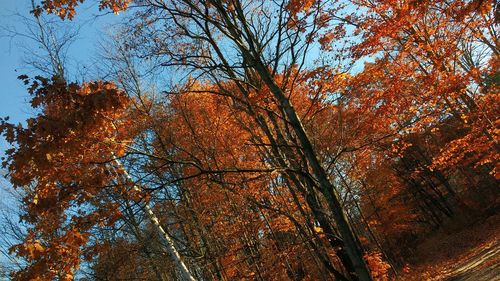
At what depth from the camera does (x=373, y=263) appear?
11508 mm

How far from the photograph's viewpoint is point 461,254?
18.2 metres

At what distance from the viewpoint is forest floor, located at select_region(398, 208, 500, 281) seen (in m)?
12.6

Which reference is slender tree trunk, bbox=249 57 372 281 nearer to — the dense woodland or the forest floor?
the dense woodland

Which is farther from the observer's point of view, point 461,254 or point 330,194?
point 461,254

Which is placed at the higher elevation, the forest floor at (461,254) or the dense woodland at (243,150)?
the dense woodland at (243,150)

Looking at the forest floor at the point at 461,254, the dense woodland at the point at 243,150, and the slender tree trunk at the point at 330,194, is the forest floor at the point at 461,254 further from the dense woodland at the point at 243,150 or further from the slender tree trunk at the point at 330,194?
the slender tree trunk at the point at 330,194

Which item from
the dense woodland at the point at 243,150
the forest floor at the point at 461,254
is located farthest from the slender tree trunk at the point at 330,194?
the forest floor at the point at 461,254

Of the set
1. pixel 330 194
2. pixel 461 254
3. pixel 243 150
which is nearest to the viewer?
pixel 330 194

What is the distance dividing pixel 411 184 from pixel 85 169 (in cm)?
3120

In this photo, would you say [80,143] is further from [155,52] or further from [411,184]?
[411,184]

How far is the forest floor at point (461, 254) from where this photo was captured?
496 inches

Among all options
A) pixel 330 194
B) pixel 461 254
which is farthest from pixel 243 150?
pixel 461 254

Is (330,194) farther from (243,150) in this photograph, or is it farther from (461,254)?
(461,254)

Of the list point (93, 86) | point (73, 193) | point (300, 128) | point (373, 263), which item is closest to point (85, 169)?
point (73, 193)
